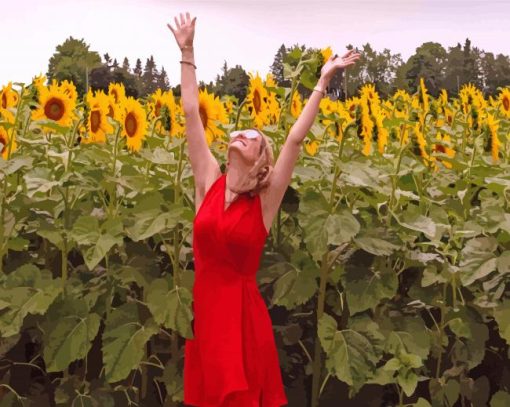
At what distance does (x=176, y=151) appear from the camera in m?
3.48

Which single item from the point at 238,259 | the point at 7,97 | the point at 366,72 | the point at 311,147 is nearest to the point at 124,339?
the point at 238,259

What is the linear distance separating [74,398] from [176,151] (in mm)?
1023

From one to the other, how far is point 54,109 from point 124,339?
1384mm

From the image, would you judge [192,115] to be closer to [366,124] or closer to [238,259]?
[238,259]

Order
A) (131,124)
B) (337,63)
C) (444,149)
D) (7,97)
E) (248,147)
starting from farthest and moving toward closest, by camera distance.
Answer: (7,97) → (444,149) → (131,124) → (337,63) → (248,147)

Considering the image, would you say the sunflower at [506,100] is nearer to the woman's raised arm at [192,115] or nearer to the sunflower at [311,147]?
the sunflower at [311,147]

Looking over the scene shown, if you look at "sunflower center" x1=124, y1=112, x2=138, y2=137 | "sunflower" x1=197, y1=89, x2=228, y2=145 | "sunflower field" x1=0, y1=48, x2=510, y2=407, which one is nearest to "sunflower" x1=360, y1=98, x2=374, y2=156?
"sunflower field" x1=0, y1=48, x2=510, y2=407

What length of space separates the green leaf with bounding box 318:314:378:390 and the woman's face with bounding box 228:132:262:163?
758mm

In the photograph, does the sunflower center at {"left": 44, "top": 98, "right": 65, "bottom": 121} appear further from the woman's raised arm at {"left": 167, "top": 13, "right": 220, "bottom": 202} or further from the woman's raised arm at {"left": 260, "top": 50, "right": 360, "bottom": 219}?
the woman's raised arm at {"left": 260, "top": 50, "right": 360, "bottom": 219}

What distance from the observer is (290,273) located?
123 inches

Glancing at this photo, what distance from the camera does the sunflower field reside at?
3.10 metres

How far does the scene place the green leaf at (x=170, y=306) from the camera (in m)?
3.04

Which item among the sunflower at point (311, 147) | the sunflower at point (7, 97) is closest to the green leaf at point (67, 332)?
the sunflower at point (311, 147)

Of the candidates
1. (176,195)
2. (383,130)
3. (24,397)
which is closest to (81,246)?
(176,195)
